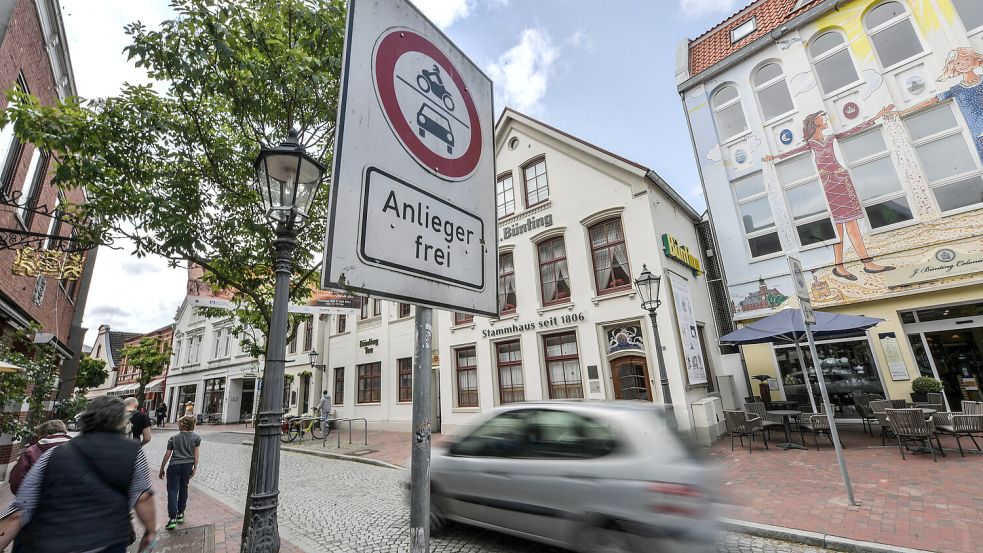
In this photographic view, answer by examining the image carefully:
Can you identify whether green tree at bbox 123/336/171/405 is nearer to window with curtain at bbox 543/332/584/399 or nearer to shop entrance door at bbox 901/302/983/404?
window with curtain at bbox 543/332/584/399

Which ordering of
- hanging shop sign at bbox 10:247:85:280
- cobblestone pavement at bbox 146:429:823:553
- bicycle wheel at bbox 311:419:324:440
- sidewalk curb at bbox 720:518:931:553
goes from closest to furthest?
sidewalk curb at bbox 720:518:931:553 < cobblestone pavement at bbox 146:429:823:553 < hanging shop sign at bbox 10:247:85:280 < bicycle wheel at bbox 311:419:324:440

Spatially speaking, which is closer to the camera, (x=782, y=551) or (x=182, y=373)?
(x=782, y=551)

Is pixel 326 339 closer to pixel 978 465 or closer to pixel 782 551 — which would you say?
pixel 782 551

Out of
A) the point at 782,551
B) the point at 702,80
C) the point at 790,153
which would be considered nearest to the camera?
the point at 782,551

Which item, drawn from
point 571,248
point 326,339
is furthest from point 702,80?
point 326,339

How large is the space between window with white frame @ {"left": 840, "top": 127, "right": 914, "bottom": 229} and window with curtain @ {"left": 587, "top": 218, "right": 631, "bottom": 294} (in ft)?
20.9

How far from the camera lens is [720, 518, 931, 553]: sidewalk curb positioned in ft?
14.0

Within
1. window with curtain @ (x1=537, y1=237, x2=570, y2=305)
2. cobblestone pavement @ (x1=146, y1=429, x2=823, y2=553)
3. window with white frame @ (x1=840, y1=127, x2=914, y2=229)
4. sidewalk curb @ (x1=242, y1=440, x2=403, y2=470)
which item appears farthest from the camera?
window with curtain @ (x1=537, y1=237, x2=570, y2=305)

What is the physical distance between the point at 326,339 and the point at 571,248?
15.0 m

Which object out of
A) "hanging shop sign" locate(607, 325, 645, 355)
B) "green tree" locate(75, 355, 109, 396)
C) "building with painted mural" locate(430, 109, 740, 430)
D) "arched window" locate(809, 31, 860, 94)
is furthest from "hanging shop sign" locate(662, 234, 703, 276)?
"green tree" locate(75, 355, 109, 396)

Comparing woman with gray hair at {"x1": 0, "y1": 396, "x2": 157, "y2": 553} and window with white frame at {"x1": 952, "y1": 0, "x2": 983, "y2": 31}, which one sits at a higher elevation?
window with white frame at {"x1": 952, "y1": 0, "x2": 983, "y2": 31}

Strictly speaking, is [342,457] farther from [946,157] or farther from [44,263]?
[946,157]

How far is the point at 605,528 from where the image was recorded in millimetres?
3920

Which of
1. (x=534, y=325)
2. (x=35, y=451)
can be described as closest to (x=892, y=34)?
(x=534, y=325)
